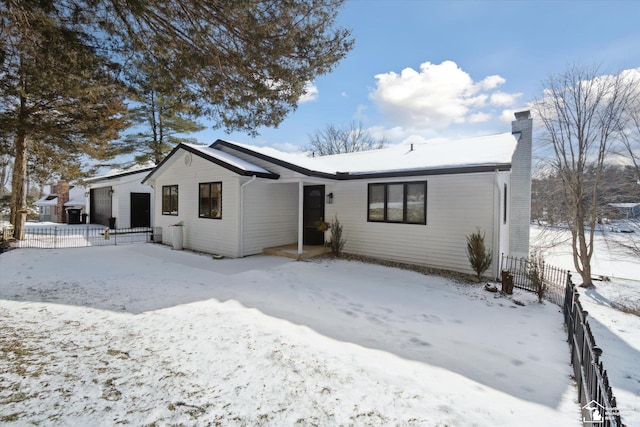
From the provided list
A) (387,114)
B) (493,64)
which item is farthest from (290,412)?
(387,114)

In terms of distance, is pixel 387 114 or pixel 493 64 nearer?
pixel 493 64

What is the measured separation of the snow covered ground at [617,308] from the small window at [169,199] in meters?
12.9

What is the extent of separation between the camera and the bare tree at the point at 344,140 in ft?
105

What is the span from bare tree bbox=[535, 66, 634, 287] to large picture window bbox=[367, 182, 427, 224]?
13090 mm

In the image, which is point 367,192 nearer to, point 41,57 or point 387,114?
point 41,57

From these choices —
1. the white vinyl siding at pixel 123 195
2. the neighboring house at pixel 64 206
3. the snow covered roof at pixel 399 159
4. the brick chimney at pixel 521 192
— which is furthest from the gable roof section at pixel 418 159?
the neighboring house at pixel 64 206

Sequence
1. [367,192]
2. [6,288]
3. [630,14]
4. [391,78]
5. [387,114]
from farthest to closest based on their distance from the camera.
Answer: [387,114], [391,78], [367,192], [630,14], [6,288]

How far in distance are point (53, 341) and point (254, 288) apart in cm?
327

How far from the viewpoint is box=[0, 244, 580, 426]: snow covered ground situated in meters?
2.59

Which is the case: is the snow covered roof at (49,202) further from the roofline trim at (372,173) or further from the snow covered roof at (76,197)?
the roofline trim at (372,173)

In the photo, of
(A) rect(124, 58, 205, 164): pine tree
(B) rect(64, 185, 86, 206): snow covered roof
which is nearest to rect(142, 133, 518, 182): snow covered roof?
(A) rect(124, 58, 205, 164): pine tree

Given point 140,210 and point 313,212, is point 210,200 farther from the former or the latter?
point 140,210

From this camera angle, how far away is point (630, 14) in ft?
25.6

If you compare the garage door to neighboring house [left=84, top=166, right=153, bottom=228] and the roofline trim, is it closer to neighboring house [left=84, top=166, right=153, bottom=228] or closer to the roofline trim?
neighboring house [left=84, top=166, right=153, bottom=228]
